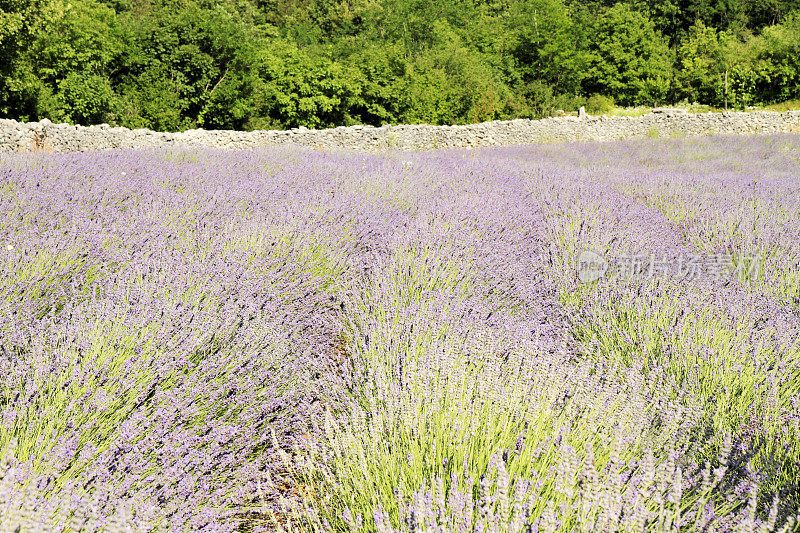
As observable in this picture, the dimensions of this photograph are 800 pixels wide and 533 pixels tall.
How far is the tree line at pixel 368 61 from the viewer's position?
1395 cm

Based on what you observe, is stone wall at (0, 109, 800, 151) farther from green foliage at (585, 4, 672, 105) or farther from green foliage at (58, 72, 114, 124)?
green foliage at (585, 4, 672, 105)

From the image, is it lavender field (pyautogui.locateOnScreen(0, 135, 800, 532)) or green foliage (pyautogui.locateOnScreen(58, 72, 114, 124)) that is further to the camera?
green foliage (pyautogui.locateOnScreen(58, 72, 114, 124))

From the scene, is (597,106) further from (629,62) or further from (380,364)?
(380,364)

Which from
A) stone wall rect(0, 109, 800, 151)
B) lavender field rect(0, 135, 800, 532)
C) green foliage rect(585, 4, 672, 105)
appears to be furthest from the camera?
green foliage rect(585, 4, 672, 105)

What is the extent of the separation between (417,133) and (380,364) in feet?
37.6

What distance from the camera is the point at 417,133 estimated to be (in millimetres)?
12531

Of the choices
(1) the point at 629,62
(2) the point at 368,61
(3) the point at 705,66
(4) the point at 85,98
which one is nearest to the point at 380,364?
(4) the point at 85,98

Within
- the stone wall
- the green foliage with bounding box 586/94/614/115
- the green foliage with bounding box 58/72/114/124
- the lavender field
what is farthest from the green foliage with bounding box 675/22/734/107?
the green foliage with bounding box 58/72/114/124

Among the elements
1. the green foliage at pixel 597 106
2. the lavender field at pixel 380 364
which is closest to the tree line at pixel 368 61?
the green foliage at pixel 597 106

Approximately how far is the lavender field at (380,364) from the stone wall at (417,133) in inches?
236

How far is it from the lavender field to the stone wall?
6.00 meters

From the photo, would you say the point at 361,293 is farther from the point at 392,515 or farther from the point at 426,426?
the point at 392,515

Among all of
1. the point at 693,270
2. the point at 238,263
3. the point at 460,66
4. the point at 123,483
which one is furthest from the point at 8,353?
the point at 460,66

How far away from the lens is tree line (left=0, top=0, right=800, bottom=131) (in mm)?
13953
